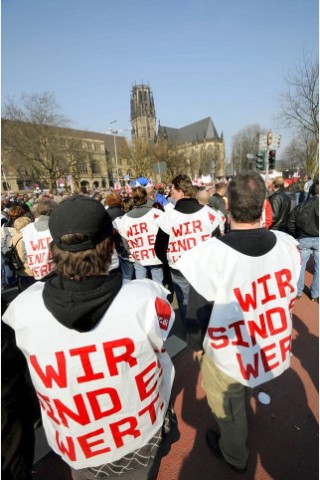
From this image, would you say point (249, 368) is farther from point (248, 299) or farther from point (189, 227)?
point (189, 227)

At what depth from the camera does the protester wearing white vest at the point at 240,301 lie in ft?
4.96

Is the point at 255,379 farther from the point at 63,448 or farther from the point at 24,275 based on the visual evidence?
the point at 24,275

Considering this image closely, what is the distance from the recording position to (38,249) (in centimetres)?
326

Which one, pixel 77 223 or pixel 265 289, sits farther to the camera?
pixel 265 289

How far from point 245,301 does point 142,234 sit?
2.49 meters

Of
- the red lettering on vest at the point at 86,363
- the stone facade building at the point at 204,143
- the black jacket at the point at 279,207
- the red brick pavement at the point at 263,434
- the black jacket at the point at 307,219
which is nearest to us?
the red lettering on vest at the point at 86,363

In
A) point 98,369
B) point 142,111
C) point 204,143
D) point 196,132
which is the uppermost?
point 142,111

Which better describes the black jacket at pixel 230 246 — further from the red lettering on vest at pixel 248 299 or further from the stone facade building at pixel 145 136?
the stone facade building at pixel 145 136

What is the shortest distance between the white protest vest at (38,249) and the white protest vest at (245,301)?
2379 mm

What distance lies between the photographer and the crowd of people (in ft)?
3.44

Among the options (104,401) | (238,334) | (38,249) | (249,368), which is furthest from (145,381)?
(38,249)

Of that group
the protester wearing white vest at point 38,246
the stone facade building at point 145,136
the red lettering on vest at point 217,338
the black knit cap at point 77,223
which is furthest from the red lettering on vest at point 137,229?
the stone facade building at point 145,136

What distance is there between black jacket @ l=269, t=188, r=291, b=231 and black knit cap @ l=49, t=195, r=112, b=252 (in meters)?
4.75

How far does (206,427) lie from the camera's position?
2234mm
